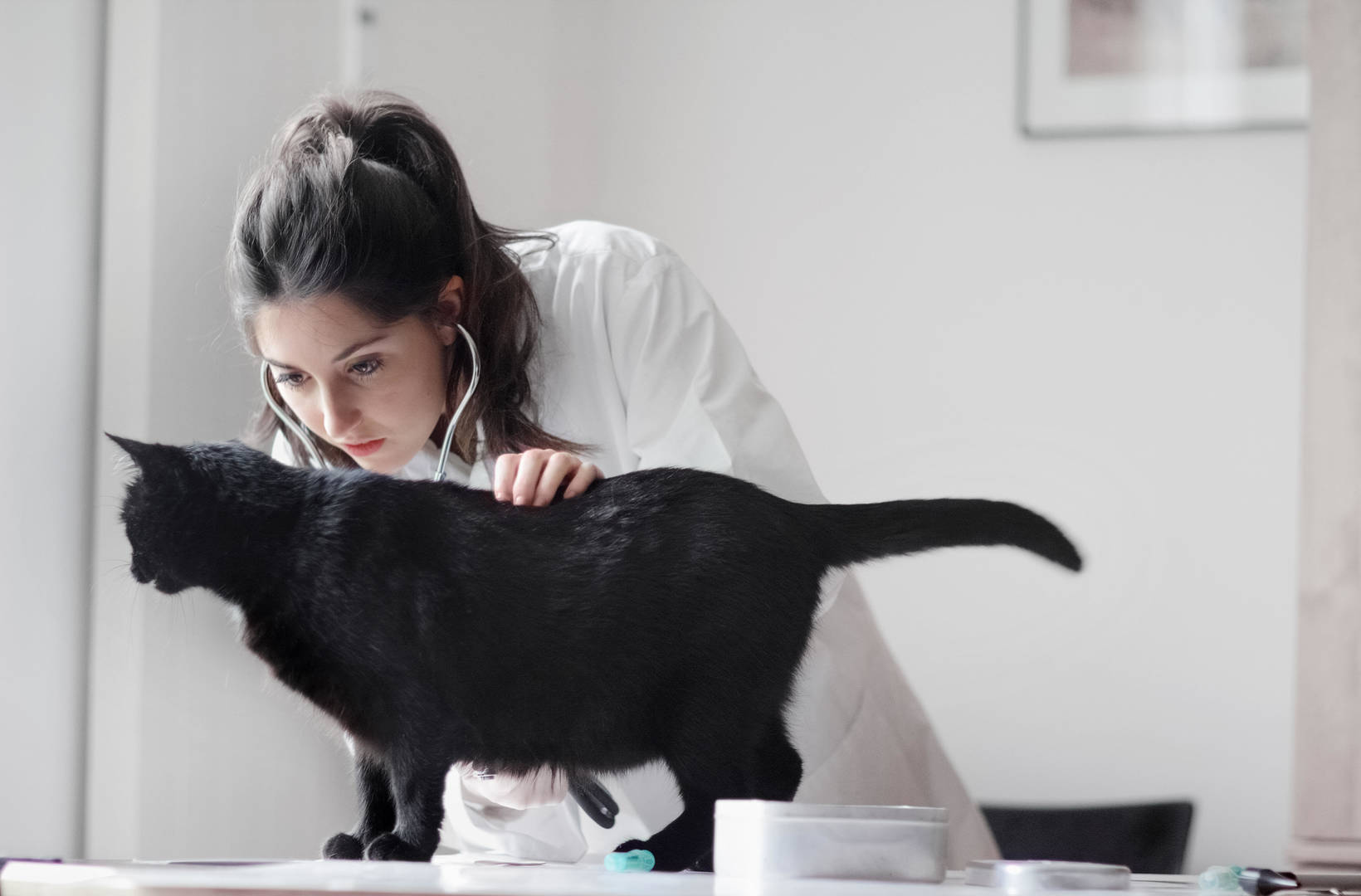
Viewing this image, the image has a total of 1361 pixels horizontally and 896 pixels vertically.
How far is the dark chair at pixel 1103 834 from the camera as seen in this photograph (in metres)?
1.75

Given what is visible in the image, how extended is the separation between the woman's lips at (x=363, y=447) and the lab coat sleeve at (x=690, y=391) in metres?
0.16

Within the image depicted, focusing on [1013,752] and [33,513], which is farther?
[1013,752]

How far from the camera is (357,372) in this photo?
0.71 meters

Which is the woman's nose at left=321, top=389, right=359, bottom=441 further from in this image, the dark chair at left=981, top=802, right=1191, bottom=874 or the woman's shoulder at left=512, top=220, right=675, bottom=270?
the dark chair at left=981, top=802, right=1191, bottom=874

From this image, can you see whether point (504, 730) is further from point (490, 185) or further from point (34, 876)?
point (490, 185)

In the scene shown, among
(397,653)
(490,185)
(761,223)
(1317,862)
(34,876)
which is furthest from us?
(761,223)

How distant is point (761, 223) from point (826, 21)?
0.29m

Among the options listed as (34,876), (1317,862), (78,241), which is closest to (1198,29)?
(1317,862)

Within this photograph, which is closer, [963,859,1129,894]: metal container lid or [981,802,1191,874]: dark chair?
[963,859,1129,894]: metal container lid

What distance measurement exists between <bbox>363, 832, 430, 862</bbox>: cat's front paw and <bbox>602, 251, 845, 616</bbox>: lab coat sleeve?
249 mm

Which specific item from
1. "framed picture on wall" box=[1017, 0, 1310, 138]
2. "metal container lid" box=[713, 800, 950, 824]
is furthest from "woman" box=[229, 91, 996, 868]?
"framed picture on wall" box=[1017, 0, 1310, 138]

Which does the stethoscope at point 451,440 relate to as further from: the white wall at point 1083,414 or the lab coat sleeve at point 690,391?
the white wall at point 1083,414

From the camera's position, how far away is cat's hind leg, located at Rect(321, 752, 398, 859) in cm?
70

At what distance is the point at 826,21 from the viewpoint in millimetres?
1744
